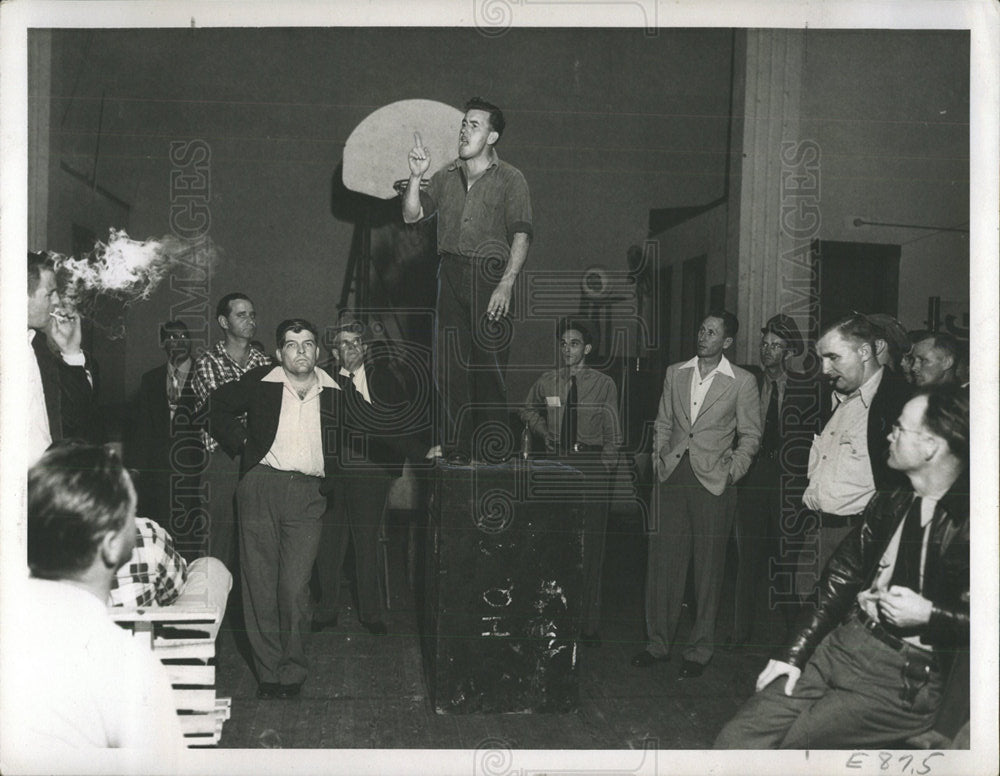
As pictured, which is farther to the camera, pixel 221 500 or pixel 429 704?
pixel 221 500

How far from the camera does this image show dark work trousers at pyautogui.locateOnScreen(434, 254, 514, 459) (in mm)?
5125

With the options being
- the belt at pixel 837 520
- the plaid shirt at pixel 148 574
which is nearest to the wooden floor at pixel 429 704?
the plaid shirt at pixel 148 574

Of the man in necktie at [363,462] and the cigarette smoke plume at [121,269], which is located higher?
the cigarette smoke plume at [121,269]

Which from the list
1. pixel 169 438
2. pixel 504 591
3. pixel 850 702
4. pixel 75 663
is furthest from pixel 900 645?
pixel 75 663

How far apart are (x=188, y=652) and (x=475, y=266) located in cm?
230

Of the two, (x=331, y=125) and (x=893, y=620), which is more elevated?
(x=331, y=125)

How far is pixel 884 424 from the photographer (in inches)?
195

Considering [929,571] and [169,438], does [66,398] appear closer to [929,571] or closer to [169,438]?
[169,438]

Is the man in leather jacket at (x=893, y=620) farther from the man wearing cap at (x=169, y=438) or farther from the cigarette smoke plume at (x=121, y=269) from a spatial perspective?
the cigarette smoke plume at (x=121, y=269)

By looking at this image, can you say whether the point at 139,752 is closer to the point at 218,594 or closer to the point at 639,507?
the point at 218,594

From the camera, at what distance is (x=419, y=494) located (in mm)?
6379

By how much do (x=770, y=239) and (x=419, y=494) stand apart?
2.59m

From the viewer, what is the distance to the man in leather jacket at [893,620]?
4715mm

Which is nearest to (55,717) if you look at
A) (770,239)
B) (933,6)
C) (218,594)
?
(218,594)
